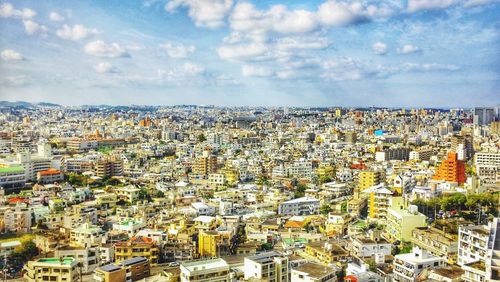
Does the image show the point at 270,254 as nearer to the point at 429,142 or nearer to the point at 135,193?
the point at 135,193

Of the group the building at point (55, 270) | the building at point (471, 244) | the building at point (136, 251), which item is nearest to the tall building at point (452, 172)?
the building at point (471, 244)

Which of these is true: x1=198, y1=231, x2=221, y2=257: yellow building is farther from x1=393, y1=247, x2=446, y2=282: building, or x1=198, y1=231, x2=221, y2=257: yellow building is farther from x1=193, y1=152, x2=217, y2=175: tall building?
x1=193, y1=152, x2=217, y2=175: tall building

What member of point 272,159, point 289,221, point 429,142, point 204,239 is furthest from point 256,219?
point 429,142

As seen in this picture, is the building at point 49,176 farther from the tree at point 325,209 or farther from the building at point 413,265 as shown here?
the building at point 413,265

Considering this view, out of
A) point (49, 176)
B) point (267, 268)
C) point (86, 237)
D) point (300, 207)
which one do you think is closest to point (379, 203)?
point (300, 207)

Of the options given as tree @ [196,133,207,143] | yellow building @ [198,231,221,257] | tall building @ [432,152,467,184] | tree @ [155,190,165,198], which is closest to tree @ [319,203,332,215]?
yellow building @ [198,231,221,257]

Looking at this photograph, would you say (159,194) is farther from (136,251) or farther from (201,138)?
(201,138)
